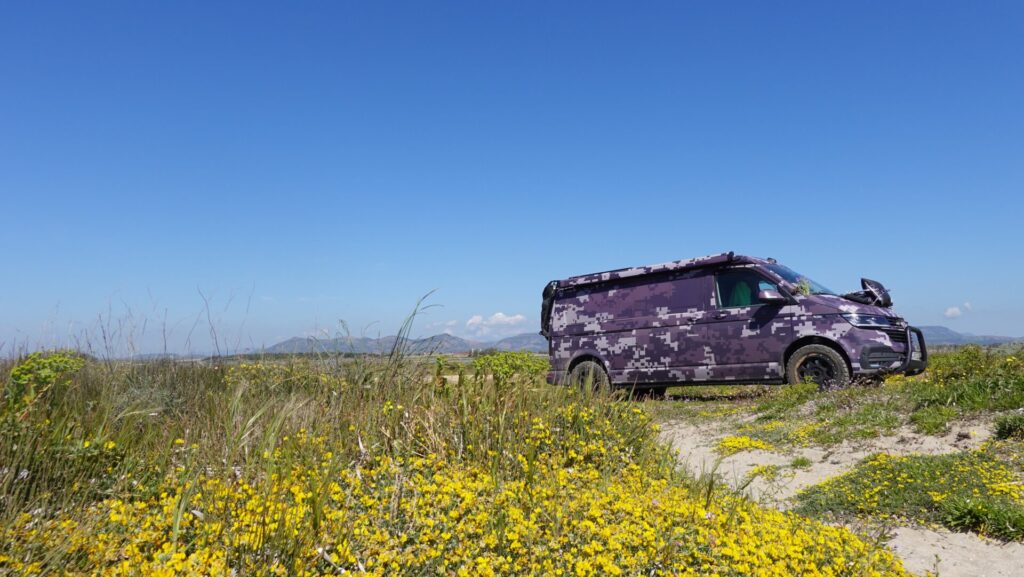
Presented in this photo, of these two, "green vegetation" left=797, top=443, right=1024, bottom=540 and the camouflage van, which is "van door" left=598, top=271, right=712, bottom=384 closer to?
the camouflage van

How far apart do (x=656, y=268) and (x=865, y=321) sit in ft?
11.6

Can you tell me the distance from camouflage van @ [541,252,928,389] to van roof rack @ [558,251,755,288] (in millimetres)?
20

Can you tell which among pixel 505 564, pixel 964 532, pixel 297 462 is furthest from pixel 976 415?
pixel 297 462

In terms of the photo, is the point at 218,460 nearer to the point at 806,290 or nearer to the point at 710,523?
the point at 710,523

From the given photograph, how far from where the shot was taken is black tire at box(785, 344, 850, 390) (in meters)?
9.61

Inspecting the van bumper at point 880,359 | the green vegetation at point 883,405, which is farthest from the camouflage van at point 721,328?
the green vegetation at point 883,405

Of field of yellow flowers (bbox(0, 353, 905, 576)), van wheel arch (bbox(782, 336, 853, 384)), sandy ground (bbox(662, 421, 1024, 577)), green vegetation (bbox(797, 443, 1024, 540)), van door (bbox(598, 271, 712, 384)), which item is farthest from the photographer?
van door (bbox(598, 271, 712, 384))

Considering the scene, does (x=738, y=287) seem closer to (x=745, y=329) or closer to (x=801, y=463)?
(x=745, y=329)

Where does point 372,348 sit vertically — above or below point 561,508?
above

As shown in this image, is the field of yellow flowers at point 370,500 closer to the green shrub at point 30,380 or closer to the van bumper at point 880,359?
the green shrub at point 30,380

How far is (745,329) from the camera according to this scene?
10.4m

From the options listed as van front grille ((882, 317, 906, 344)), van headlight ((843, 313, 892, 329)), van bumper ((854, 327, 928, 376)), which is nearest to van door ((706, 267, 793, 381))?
van headlight ((843, 313, 892, 329))

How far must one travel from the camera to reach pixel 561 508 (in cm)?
375

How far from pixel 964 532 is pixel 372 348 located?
523cm
